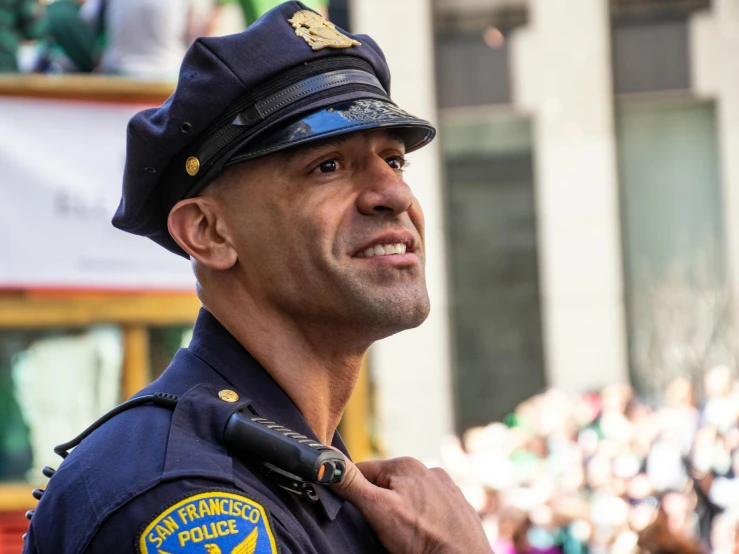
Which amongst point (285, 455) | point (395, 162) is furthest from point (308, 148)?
point (285, 455)

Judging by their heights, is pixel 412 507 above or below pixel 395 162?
below

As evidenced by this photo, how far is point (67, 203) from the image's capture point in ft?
18.5

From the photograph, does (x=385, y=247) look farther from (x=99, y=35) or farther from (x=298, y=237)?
(x=99, y=35)

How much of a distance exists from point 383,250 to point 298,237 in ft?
0.46

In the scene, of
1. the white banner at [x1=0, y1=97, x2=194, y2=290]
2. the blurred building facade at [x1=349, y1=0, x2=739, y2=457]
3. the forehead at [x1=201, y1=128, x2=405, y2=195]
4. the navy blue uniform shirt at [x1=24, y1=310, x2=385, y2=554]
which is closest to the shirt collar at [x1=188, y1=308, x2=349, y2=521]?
the navy blue uniform shirt at [x1=24, y1=310, x2=385, y2=554]

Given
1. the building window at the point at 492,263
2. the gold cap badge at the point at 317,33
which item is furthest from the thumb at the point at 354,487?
the building window at the point at 492,263

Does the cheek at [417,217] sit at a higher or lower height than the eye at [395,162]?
lower

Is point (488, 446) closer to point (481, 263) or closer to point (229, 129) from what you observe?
point (481, 263)

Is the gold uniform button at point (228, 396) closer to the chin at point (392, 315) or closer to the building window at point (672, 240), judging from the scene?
the chin at point (392, 315)

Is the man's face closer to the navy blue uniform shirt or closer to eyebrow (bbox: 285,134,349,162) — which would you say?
eyebrow (bbox: 285,134,349,162)

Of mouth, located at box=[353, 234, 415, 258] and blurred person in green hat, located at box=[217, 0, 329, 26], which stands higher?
blurred person in green hat, located at box=[217, 0, 329, 26]

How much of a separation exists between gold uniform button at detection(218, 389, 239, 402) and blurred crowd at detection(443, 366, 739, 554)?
4249 millimetres

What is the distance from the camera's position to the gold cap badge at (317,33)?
6.88 ft

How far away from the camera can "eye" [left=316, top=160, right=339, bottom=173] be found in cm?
204
